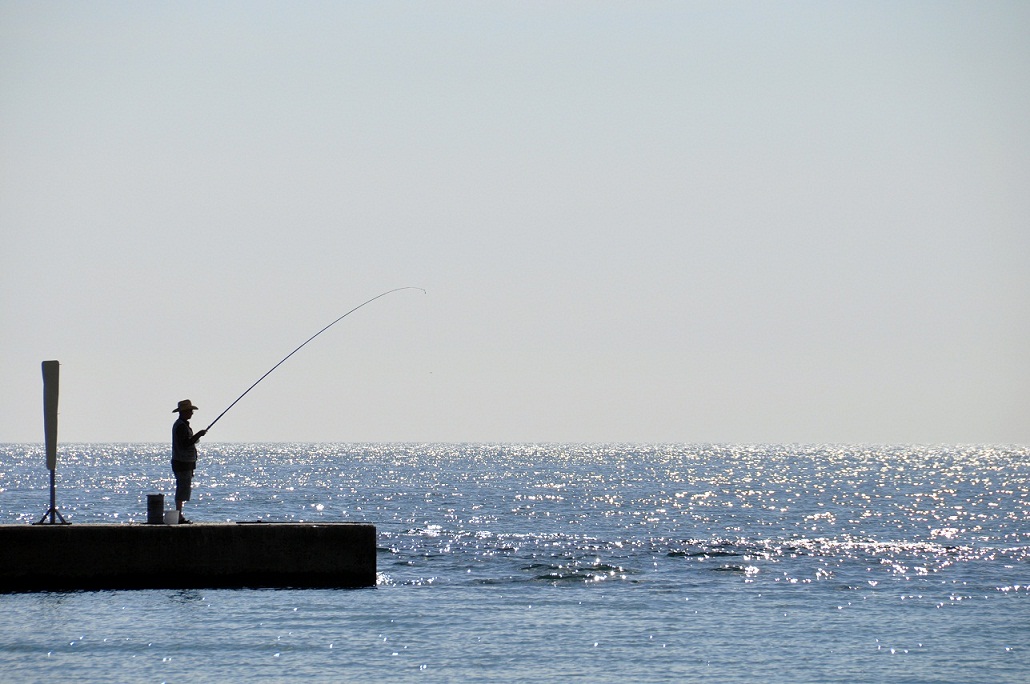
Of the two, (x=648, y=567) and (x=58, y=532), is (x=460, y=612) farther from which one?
(x=648, y=567)

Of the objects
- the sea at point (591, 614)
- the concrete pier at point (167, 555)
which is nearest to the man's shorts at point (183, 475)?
the concrete pier at point (167, 555)

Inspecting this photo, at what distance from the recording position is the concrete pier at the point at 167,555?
621 inches

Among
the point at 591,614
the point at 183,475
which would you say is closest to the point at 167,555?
the point at 183,475

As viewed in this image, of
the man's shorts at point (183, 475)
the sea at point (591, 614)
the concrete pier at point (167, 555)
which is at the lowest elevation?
the sea at point (591, 614)

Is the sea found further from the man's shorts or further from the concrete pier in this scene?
the man's shorts

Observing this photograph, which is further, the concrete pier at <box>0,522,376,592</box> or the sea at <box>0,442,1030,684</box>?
the concrete pier at <box>0,522,376,592</box>

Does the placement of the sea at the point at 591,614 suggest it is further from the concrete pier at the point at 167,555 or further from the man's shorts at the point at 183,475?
the man's shorts at the point at 183,475

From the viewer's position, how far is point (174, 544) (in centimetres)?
1605

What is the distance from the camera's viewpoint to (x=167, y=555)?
1603 centimetres

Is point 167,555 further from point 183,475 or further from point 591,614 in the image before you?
point 591,614

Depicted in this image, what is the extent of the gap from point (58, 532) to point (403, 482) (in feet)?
194

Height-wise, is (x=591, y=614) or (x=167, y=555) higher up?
(x=167, y=555)

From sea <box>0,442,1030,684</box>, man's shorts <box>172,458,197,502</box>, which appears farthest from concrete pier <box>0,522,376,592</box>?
man's shorts <box>172,458,197,502</box>

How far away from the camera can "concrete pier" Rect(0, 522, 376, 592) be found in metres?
15.8
